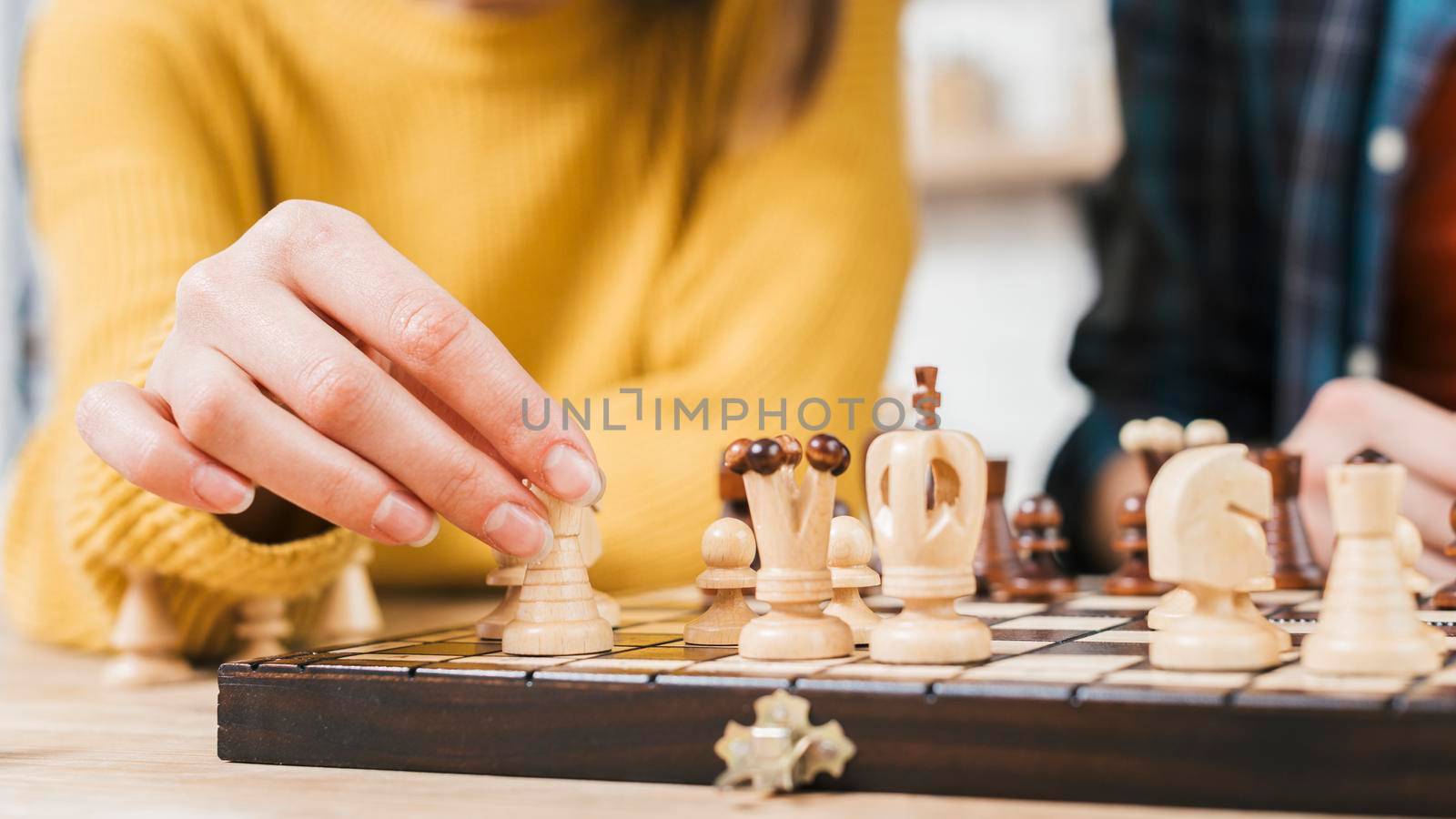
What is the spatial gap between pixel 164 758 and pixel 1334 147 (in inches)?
72.0

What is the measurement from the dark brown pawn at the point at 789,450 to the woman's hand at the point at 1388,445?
A: 0.71 m

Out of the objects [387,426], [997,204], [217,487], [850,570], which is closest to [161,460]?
[217,487]

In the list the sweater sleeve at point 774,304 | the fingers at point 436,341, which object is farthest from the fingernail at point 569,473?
the sweater sleeve at point 774,304

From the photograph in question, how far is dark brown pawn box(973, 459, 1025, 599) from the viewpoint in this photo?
3.83ft

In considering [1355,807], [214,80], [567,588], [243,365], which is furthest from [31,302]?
[1355,807]

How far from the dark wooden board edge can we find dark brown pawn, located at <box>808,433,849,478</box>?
0.54 feet

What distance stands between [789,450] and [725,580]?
0.13 meters

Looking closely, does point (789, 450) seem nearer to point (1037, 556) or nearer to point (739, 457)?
point (739, 457)

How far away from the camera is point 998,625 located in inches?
35.9

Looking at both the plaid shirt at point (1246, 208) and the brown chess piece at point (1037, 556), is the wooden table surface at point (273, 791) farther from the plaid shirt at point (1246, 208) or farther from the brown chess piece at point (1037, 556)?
the plaid shirt at point (1246, 208)

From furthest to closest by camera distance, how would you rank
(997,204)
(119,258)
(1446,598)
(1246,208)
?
(997,204) → (1246,208) → (119,258) → (1446,598)

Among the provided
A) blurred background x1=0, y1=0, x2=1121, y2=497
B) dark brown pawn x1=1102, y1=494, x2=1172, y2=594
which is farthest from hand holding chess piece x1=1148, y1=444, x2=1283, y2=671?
blurred background x1=0, y1=0, x2=1121, y2=497

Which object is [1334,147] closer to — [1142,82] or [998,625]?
[1142,82]

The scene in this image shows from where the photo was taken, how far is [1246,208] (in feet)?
7.03
